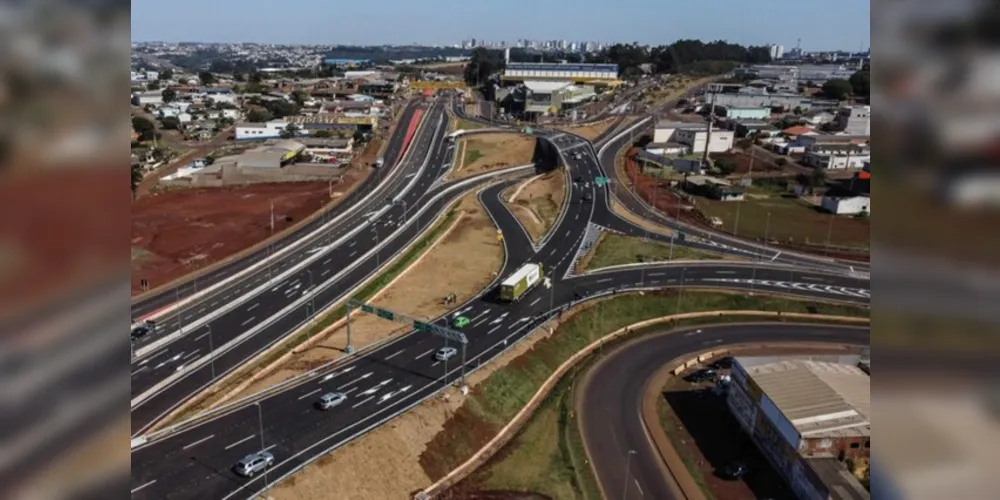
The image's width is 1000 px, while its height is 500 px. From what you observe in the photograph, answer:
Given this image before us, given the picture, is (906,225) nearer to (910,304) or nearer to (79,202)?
(910,304)

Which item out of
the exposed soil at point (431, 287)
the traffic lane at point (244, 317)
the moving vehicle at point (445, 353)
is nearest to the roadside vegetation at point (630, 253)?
the exposed soil at point (431, 287)

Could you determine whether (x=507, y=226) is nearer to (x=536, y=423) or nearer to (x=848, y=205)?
(x=536, y=423)

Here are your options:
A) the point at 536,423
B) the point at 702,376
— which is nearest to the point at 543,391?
the point at 536,423

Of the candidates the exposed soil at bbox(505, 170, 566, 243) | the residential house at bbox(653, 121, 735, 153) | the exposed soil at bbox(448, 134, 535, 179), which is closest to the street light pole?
the exposed soil at bbox(505, 170, 566, 243)

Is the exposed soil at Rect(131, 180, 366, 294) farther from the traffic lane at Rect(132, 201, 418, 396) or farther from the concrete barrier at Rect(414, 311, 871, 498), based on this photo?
the concrete barrier at Rect(414, 311, 871, 498)

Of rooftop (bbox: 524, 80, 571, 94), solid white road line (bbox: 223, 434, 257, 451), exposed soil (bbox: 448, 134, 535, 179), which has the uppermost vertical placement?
rooftop (bbox: 524, 80, 571, 94)

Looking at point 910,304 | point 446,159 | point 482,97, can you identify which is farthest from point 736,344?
point 482,97
